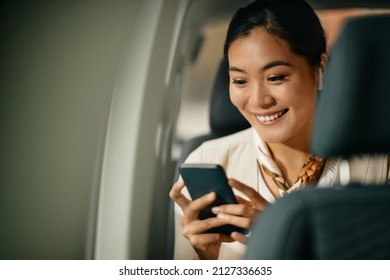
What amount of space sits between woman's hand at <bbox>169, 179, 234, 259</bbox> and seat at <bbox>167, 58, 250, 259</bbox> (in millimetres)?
30

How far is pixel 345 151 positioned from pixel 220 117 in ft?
1.44

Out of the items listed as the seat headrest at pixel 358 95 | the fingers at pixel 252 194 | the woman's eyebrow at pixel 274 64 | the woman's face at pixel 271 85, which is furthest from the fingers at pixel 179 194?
the seat headrest at pixel 358 95

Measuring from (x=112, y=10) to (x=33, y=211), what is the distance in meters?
0.55

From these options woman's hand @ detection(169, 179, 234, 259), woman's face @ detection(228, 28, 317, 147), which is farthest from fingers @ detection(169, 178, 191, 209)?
woman's face @ detection(228, 28, 317, 147)

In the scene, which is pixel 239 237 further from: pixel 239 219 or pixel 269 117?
pixel 269 117

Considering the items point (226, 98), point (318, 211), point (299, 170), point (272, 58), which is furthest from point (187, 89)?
point (318, 211)

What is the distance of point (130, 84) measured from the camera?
1.53m

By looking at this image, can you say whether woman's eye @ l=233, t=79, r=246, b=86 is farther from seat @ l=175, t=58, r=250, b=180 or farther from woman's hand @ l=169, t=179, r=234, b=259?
woman's hand @ l=169, t=179, r=234, b=259

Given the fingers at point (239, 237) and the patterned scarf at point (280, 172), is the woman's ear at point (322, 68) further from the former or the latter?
the fingers at point (239, 237)

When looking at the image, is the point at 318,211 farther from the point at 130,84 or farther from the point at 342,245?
the point at 130,84

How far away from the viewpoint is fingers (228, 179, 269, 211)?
136cm

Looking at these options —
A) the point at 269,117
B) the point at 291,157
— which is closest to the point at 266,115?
the point at 269,117

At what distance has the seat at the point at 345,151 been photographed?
3.42 ft

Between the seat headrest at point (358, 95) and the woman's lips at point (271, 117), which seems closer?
the seat headrest at point (358, 95)
